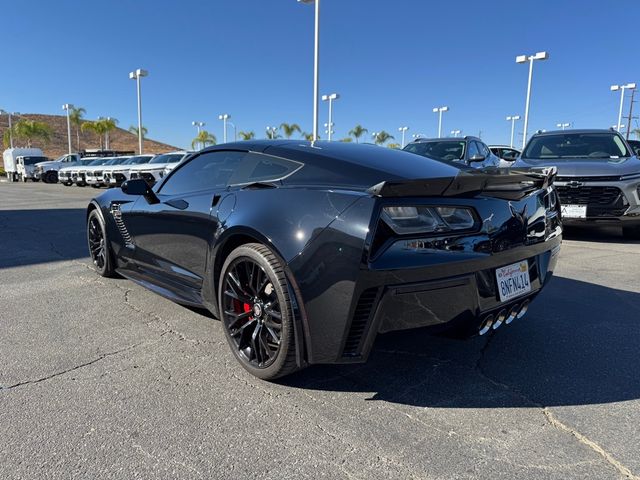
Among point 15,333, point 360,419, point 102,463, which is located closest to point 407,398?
Answer: point 360,419

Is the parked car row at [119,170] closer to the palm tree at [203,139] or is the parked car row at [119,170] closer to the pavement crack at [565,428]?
the pavement crack at [565,428]

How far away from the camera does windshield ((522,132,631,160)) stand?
764 centimetres

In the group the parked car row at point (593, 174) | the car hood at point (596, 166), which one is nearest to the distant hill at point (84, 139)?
the parked car row at point (593, 174)

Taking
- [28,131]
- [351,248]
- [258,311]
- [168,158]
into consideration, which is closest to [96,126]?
[28,131]

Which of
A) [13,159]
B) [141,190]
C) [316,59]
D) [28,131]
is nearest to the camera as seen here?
[141,190]

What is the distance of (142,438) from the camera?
2.06 meters

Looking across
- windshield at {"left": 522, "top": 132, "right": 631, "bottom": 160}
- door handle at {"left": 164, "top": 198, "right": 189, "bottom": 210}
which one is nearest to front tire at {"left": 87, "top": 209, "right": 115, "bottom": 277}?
door handle at {"left": 164, "top": 198, "right": 189, "bottom": 210}

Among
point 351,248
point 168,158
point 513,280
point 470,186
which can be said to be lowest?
point 513,280

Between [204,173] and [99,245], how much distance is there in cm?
203

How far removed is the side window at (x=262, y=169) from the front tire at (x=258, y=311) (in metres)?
0.46

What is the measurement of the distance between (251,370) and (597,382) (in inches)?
75.1

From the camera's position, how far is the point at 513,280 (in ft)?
8.25

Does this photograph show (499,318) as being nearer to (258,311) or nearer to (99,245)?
(258,311)

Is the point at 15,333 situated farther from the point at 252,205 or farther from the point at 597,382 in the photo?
the point at 597,382
